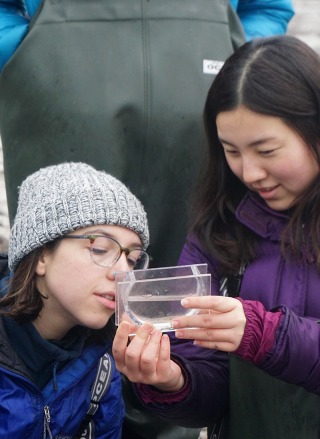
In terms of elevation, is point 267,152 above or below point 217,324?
above

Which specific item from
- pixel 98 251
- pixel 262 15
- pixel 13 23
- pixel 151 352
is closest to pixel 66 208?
pixel 98 251

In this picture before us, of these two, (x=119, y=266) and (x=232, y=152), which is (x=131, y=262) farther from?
(x=232, y=152)

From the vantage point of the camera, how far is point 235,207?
105 inches

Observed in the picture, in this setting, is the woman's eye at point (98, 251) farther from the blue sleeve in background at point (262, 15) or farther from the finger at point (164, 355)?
the blue sleeve in background at point (262, 15)

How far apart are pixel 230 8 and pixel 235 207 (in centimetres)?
90

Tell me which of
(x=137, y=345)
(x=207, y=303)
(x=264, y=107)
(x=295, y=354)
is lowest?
(x=295, y=354)

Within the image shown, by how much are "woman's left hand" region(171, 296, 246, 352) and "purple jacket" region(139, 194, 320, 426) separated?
4.7 inches

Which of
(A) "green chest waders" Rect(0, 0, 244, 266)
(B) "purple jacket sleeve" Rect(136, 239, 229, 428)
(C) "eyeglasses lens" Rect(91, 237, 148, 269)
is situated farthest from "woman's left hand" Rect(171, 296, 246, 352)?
(A) "green chest waders" Rect(0, 0, 244, 266)

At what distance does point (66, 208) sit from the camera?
249 cm

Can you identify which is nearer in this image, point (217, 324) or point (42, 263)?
point (217, 324)

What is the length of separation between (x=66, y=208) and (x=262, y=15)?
1447mm

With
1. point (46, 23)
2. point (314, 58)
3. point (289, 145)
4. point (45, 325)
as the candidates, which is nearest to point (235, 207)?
point (289, 145)

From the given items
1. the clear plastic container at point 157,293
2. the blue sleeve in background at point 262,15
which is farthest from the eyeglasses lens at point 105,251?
the blue sleeve in background at point 262,15

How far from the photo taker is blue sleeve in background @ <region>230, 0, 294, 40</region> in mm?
3387
